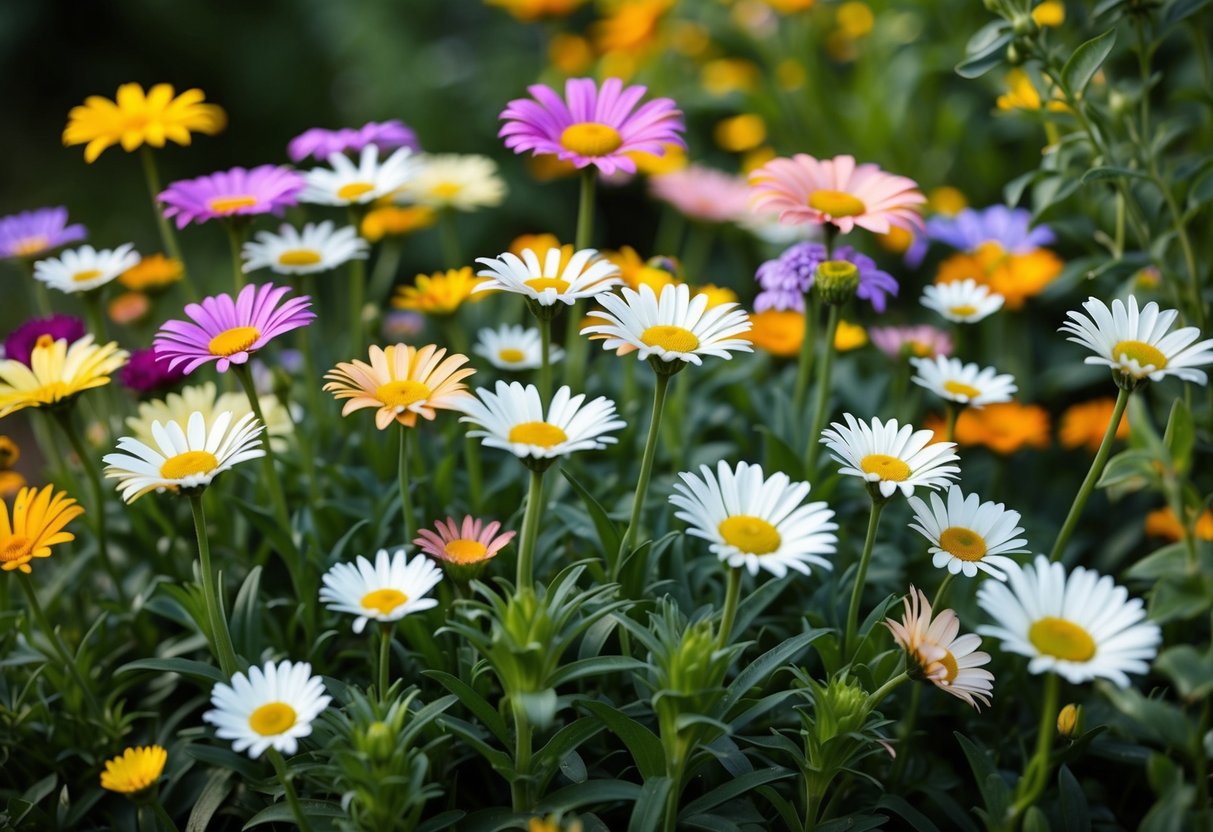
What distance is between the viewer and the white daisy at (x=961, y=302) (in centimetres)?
197

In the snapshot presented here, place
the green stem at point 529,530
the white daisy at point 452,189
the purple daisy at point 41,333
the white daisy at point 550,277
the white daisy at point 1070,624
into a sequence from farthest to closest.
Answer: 1. the white daisy at point 452,189
2. the purple daisy at point 41,333
3. the white daisy at point 550,277
4. the green stem at point 529,530
5. the white daisy at point 1070,624

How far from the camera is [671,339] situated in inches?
57.2

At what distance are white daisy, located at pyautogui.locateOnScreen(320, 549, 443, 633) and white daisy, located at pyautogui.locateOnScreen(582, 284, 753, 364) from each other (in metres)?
0.40

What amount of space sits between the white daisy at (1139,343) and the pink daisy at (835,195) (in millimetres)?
380

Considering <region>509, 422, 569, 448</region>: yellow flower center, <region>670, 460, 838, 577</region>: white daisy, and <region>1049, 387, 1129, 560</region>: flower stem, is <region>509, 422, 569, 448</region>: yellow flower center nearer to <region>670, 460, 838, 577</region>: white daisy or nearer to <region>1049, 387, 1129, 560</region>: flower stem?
<region>670, 460, 838, 577</region>: white daisy

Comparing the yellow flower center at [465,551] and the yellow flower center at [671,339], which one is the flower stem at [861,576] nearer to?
the yellow flower center at [671,339]

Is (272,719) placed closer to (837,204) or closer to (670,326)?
(670,326)

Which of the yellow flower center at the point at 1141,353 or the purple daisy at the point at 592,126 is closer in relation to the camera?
the yellow flower center at the point at 1141,353

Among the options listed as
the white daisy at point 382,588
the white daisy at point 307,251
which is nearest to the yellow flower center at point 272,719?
the white daisy at point 382,588

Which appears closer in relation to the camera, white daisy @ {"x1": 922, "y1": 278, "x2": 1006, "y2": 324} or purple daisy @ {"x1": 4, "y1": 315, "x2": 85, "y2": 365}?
purple daisy @ {"x1": 4, "y1": 315, "x2": 85, "y2": 365}

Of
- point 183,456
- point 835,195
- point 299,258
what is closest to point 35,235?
point 299,258

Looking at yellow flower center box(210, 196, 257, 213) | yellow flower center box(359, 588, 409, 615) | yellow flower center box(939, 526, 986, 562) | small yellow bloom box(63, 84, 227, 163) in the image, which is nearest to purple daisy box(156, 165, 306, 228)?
yellow flower center box(210, 196, 257, 213)

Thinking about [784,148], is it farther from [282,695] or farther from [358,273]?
[282,695]

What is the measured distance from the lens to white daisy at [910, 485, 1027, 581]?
1394mm
